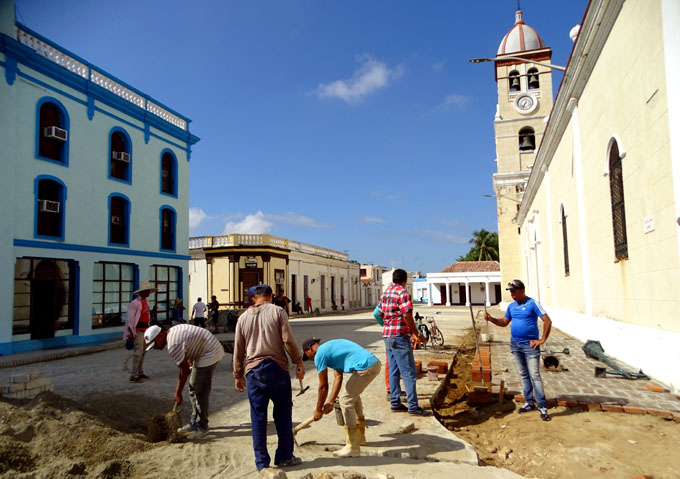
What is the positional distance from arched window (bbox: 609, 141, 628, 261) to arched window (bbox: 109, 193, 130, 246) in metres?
15.4

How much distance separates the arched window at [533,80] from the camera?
3015 centimetres

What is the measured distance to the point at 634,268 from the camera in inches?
302

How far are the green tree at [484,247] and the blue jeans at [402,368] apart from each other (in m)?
59.9

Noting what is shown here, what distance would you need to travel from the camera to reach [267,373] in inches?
161

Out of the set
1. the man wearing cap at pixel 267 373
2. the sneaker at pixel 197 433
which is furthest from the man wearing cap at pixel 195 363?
the man wearing cap at pixel 267 373

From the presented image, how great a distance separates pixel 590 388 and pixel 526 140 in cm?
2718

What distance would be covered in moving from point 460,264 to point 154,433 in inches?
2043

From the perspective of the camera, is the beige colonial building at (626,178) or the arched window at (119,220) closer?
the beige colonial building at (626,178)

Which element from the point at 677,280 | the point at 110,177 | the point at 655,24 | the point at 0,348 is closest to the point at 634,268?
the point at 677,280

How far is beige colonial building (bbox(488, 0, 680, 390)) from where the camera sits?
610cm

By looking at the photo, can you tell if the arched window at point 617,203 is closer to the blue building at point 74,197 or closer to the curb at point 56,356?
the curb at point 56,356

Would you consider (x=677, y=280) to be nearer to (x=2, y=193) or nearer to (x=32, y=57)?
(x=2, y=193)

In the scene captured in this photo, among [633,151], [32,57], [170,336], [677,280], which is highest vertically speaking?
[32,57]

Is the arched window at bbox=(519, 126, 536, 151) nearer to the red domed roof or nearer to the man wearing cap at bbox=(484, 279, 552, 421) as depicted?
the red domed roof
